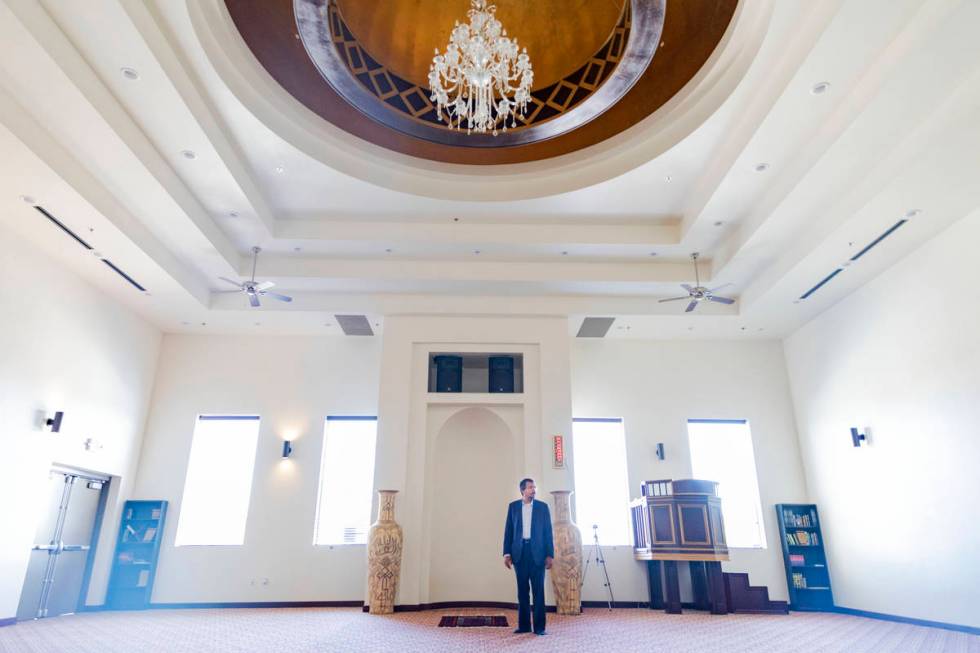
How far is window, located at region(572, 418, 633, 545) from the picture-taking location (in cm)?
1024

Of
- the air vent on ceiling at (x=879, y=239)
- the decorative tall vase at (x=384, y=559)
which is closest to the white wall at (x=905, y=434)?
the air vent on ceiling at (x=879, y=239)

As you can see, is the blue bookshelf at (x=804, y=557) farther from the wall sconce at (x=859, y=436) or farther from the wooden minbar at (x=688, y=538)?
the wooden minbar at (x=688, y=538)

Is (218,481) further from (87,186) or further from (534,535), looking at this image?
(534,535)

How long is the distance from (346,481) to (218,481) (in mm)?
2175

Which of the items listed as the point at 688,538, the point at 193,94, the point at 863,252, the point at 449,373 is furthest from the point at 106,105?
the point at 863,252

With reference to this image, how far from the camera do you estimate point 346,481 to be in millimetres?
10398

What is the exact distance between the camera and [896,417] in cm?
822

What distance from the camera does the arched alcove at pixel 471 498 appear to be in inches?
369

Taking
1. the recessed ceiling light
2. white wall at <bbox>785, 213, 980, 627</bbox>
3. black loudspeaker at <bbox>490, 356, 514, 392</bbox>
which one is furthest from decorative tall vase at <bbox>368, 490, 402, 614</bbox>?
the recessed ceiling light

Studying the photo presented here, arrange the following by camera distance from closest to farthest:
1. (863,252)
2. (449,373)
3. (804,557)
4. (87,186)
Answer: (87,186), (863,252), (804,557), (449,373)

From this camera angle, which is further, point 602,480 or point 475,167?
point 602,480

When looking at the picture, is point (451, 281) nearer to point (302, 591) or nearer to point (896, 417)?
point (302, 591)

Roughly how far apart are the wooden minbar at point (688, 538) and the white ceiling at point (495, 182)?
287 centimetres

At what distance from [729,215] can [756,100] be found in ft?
6.65
